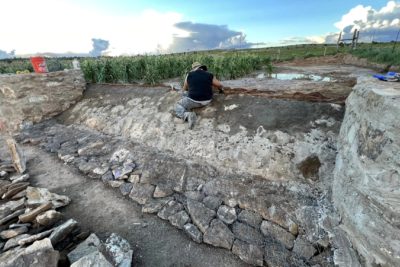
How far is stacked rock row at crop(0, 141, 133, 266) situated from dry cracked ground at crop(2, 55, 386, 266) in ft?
0.88

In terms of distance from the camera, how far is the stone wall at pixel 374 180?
1.95 metres

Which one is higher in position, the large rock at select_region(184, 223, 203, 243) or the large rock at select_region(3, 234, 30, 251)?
the large rock at select_region(3, 234, 30, 251)

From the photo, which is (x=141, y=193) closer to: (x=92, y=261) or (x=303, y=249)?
(x=92, y=261)

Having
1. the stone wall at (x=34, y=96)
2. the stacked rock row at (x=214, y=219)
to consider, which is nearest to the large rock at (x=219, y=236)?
the stacked rock row at (x=214, y=219)

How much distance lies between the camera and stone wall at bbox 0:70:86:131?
24.3 ft

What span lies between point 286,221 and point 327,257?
23.5 inches

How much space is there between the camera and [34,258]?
7.74 ft

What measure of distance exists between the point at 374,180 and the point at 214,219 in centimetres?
209

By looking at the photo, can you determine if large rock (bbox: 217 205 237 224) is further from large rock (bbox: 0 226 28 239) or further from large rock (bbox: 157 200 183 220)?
large rock (bbox: 0 226 28 239)

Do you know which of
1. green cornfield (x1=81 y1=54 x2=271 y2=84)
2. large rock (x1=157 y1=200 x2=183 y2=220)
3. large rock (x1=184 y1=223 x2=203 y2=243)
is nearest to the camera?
large rock (x1=184 y1=223 x2=203 y2=243)

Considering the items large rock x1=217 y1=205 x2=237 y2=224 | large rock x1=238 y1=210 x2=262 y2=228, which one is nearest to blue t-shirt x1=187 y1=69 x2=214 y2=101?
large rock x1=217 y1=205 x2=237 y2=224

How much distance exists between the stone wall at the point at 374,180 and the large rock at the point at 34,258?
3.18 meters

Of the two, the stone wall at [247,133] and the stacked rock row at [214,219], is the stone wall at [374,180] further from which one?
the stone wall at [247,133]

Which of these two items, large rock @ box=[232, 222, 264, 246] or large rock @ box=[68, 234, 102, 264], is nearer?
large rock @ box=[68, 234, 102, 264]
